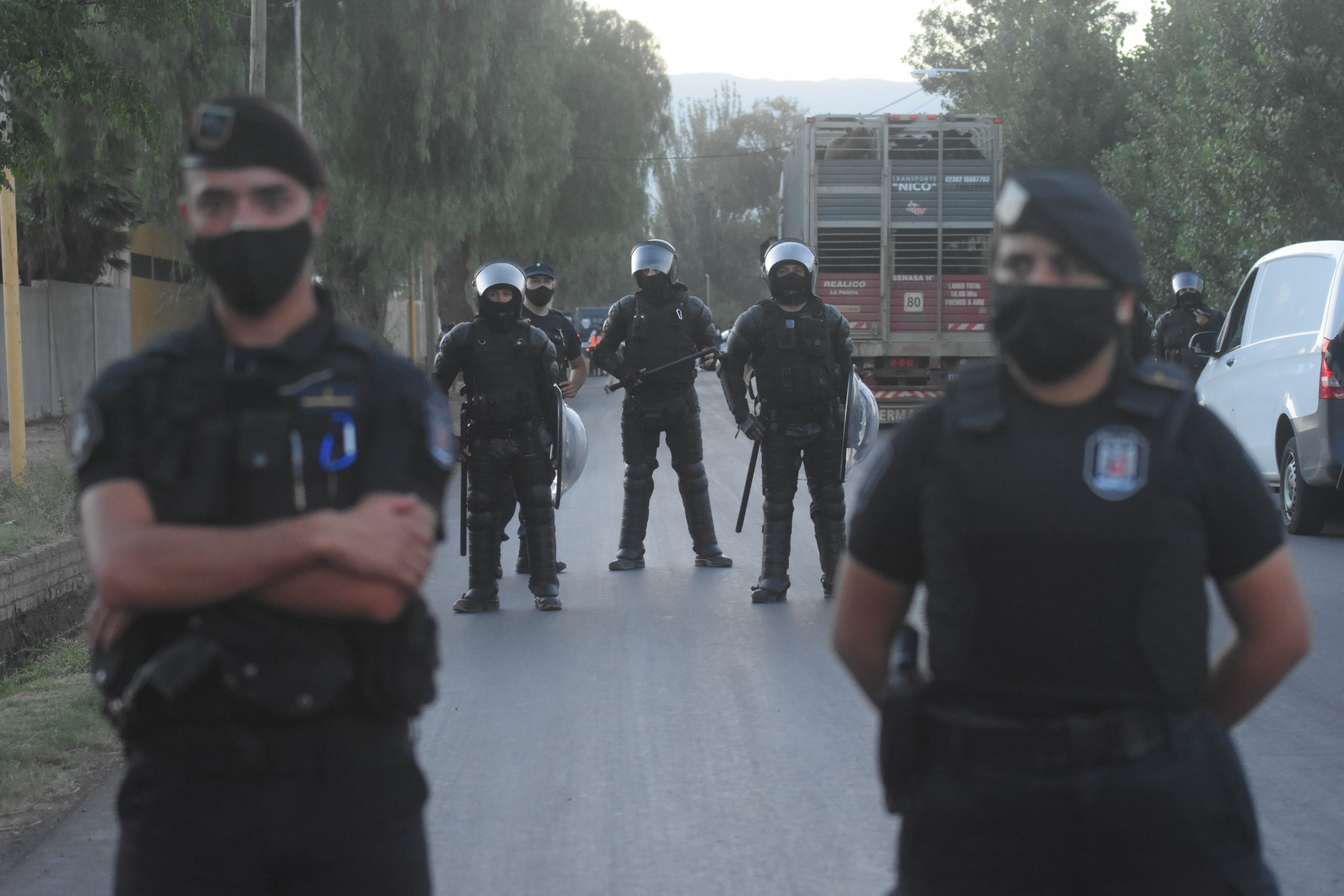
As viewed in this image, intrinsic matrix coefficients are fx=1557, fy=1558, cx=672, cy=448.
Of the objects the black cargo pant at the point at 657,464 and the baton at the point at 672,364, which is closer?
the baton at the point at 672,364

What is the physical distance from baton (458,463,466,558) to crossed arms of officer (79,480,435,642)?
254 inches

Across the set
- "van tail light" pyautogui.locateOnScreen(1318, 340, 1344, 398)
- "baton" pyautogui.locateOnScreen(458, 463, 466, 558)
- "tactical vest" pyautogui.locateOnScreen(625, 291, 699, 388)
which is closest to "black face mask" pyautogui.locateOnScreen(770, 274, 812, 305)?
"tactical vest" pyautogui.locateOnScreen(625, 291, 699, 388)

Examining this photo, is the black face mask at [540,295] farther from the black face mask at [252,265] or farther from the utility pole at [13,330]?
the black face mask at [252,265]

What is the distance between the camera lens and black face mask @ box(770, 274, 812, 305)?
877 cm

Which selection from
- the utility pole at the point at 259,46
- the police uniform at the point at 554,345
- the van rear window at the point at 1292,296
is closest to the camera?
the police uniform at the point at 554,345

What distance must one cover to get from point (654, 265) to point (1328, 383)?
4.57m

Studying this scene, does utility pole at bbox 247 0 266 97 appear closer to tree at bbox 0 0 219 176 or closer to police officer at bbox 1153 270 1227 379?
police officer at bbox 1153 270 1227 379

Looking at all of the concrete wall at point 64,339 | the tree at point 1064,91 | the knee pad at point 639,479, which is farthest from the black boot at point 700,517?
the tree at point 1064,91

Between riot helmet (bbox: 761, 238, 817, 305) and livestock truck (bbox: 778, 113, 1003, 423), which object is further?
livestock truck (bbox: 778, 113, 1003, 423)

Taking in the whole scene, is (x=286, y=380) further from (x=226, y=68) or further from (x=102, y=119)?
(x=226, y=68)

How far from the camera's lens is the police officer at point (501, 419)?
8508 millimetres

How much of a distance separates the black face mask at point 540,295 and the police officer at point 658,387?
52cm

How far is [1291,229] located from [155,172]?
1533 cm

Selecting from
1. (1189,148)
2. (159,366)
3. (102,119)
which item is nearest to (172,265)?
(102,119)
